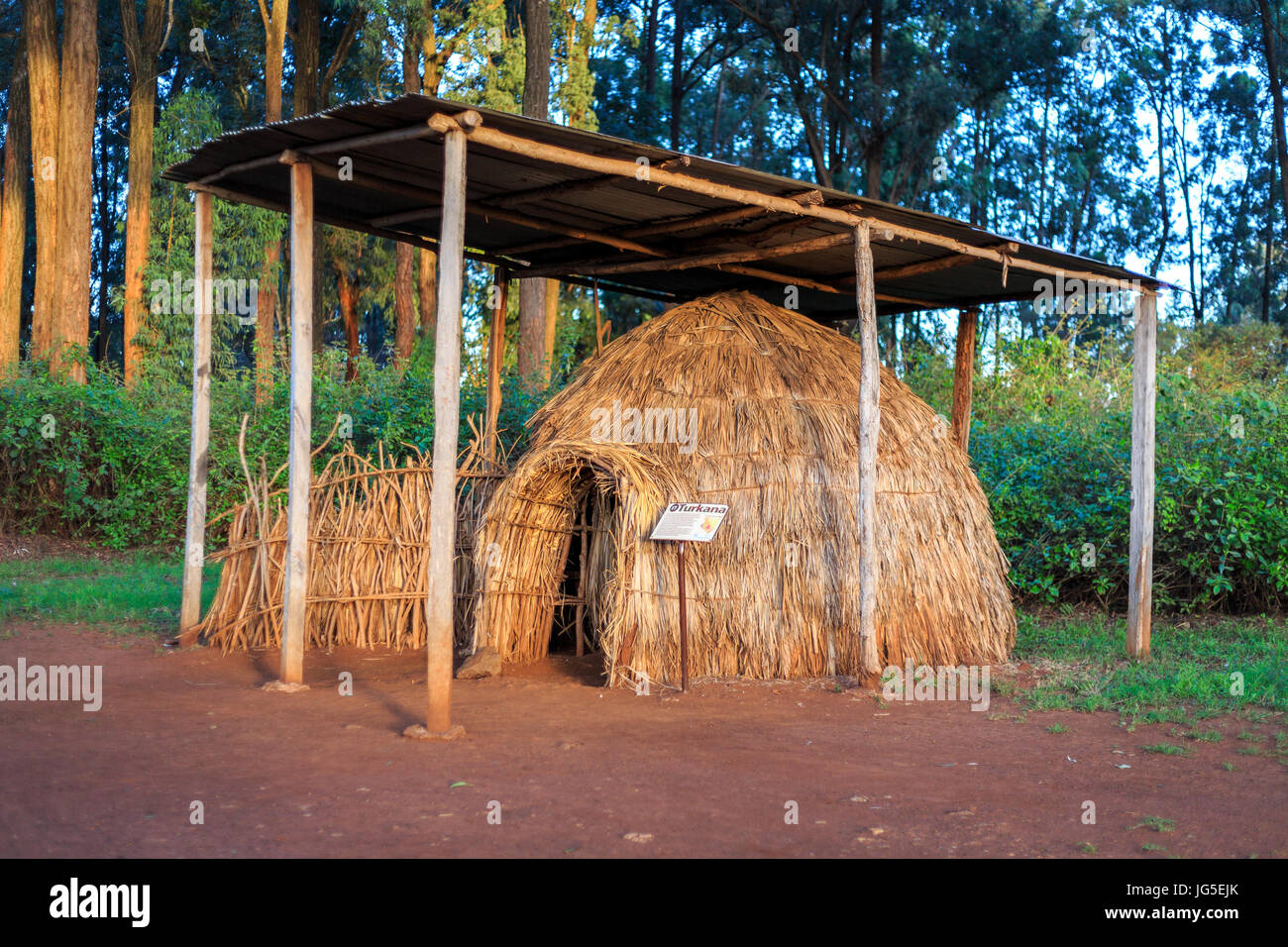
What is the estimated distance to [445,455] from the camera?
6004mm

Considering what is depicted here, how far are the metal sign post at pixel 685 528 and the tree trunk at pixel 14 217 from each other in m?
11.7

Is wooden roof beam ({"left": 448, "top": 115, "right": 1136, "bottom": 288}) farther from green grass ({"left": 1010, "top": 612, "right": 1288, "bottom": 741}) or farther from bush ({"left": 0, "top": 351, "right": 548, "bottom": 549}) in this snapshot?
bush ({"left": 0, "top": 351, "right": 548, "bottom": 549})

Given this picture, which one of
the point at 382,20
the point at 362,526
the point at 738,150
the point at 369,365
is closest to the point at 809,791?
the point at 362,526

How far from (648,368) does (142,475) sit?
882 cm

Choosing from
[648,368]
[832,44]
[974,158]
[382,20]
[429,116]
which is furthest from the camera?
[974,158]

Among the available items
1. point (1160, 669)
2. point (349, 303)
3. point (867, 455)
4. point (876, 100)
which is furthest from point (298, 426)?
point (349, 303)

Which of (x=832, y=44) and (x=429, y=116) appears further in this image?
(x=832, y=44)

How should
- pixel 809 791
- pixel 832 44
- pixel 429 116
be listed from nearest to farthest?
pixel 809 791, pixel 429 116, pixel 832 44

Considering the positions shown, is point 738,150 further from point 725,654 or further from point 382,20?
point 725,654

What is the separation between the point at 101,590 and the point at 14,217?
10.7 meters

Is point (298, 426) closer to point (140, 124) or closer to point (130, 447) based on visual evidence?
point (130, 447)

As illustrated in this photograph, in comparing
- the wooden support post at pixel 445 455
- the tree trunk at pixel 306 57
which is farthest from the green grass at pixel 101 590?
the tree trunk at pixel 306 57

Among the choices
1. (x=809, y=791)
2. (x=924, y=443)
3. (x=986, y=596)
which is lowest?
(x=809, y=791)

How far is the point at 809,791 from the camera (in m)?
5.25
